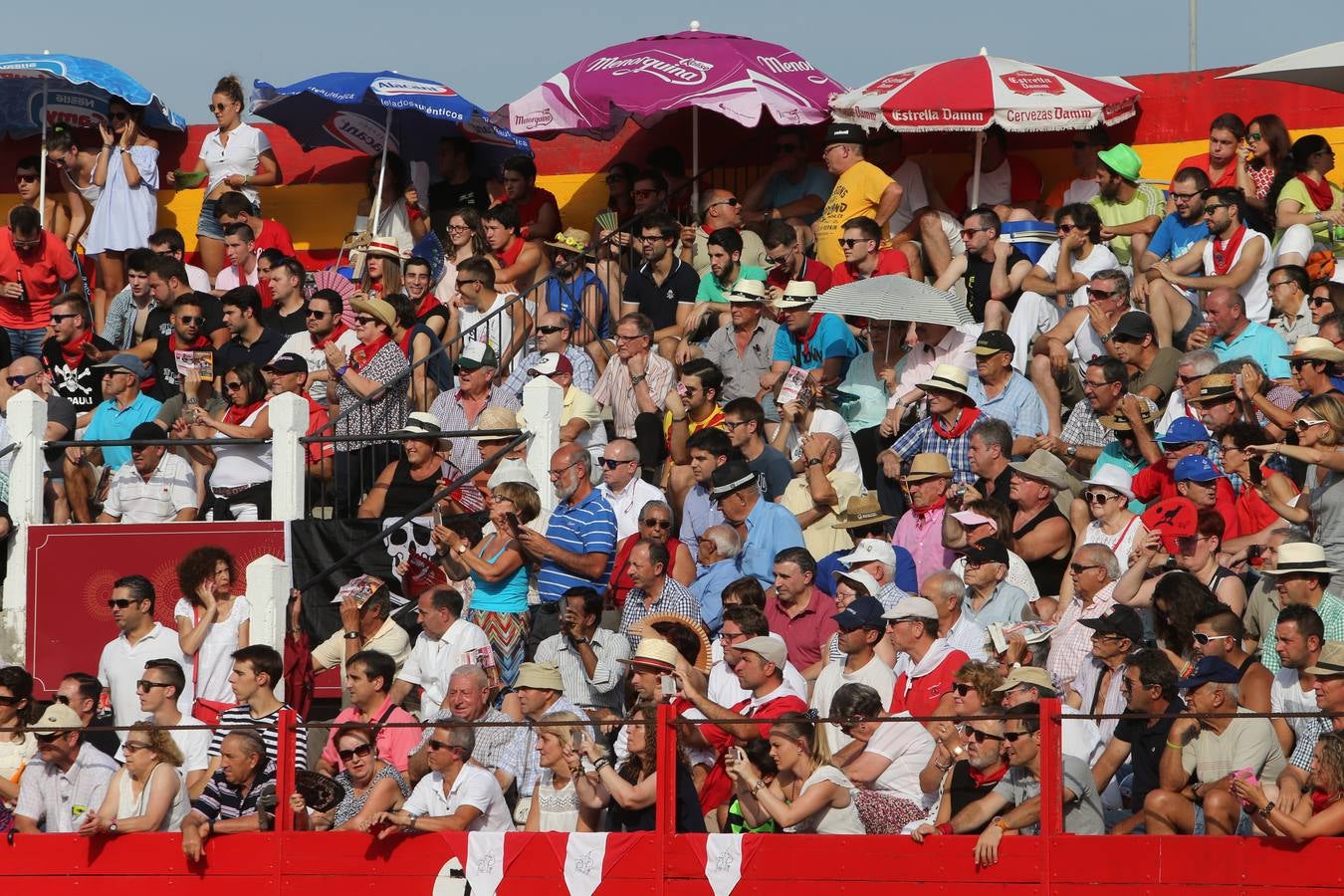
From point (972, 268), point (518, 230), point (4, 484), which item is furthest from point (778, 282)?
point (4, 484)

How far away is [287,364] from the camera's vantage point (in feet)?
52.1

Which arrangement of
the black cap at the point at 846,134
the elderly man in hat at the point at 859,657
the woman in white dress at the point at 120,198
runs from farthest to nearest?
the woman in white dress at the point at 120,198 → the black cap at the point at 846,134 → the elderly man in hat at the point at 859,657

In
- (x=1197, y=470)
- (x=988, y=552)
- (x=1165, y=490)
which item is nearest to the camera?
(x=988, y=552)

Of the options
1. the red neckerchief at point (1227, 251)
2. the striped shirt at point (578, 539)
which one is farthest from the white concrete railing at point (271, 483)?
the red neckerchief at point (1227, 251)

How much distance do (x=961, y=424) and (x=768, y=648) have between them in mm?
3047

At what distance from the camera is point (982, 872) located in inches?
433

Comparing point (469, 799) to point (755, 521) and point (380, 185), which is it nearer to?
point (755, 521)

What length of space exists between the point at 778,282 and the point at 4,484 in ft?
18.7

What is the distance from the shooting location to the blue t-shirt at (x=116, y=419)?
1670 cm

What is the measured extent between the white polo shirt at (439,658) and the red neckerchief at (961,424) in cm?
317

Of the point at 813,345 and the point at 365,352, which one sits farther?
the point at 365,352

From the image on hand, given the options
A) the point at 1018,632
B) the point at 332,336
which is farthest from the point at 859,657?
the point at 332,336

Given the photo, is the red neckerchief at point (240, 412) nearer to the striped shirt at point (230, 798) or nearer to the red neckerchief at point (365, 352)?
the red neckerchief at point (365, 352)

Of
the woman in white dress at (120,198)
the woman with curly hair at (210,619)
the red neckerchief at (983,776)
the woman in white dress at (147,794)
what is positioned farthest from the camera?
the woman in white dress at (120,198)
